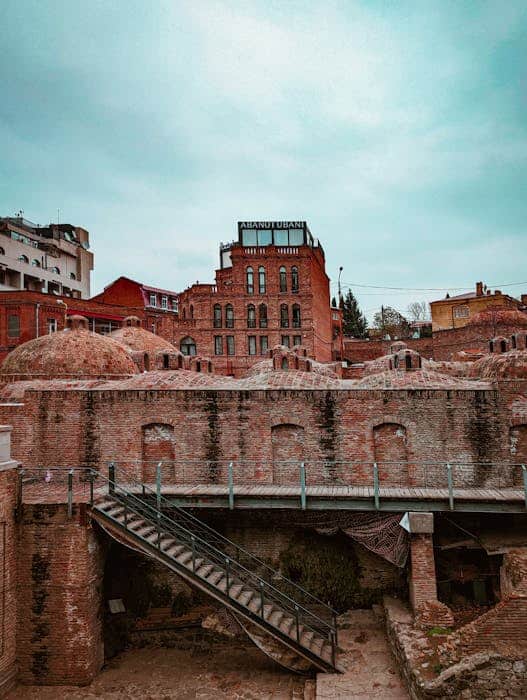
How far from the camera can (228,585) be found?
13.7 meters

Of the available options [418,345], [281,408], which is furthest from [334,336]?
[281,408]

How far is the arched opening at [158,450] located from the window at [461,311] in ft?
162

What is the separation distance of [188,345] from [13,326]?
15.1 metres

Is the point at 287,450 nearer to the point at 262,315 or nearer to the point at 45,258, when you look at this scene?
the point at 262,315

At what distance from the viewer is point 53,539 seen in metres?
14.3

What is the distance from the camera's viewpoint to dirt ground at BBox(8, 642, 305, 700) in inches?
536

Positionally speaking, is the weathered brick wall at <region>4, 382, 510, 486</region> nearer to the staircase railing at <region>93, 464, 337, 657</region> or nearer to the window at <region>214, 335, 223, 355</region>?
the staircase railing at <region>93, 464, 337, 657</region>


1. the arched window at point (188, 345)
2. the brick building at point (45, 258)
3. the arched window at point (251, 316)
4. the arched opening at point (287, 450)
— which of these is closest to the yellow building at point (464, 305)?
the arched window at point (251, 316)

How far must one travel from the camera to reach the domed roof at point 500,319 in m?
47.0

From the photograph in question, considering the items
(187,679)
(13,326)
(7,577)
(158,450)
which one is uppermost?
(13,326)

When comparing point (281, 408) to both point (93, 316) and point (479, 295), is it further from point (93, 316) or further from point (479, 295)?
point (479, 295)

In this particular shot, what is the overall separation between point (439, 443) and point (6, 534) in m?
13.2

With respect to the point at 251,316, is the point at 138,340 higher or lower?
lower

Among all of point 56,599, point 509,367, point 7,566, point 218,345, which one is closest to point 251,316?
point 218,345
